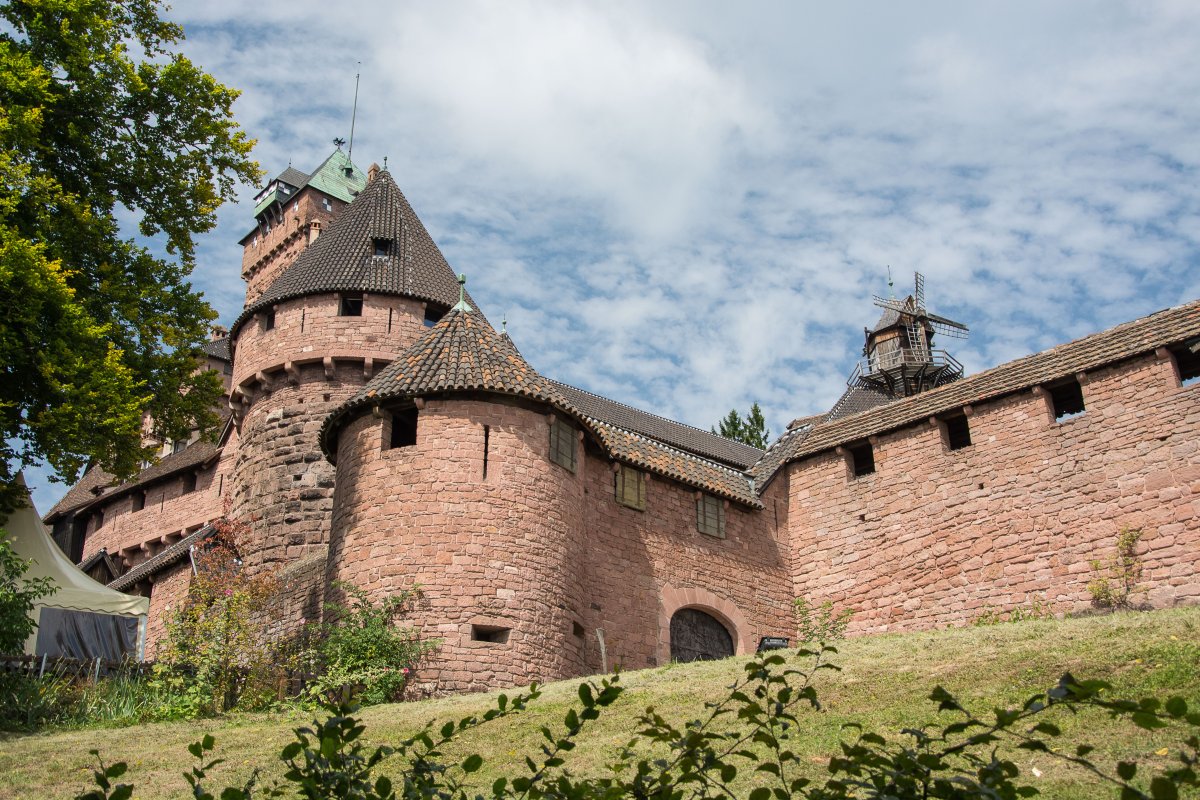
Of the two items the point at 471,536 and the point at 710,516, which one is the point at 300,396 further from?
the point at 471,536

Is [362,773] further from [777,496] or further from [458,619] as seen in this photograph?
[777,496]

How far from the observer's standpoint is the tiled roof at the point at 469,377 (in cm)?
1934

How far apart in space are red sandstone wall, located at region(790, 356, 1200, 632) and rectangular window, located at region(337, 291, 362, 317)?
10.9 meters

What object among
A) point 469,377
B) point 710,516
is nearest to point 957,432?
point 710,516

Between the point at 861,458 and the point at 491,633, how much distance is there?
1006 cm

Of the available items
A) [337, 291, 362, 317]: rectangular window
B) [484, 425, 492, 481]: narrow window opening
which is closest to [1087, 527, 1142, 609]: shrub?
[484, 425, 492, 481]: narrow window opening

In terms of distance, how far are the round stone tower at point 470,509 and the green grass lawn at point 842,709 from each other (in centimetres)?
227

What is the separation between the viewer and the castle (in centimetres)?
1867

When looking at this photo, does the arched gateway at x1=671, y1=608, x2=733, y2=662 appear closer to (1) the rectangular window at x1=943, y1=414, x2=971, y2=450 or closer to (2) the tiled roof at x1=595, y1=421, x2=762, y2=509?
(2) the tiled roof at x1=595, y1=421, x2=762, y2=509

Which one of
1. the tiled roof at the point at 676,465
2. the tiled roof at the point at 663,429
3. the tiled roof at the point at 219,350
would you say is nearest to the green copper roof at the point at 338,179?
the tiled roof at the point at 219,350

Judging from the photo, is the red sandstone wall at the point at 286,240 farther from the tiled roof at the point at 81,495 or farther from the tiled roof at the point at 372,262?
the tiled roof at the point at 372,262

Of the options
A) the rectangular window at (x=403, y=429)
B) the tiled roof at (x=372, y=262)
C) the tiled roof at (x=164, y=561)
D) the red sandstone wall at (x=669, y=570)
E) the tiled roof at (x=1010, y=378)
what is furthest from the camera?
the tiled roof at (x=164, y=561)

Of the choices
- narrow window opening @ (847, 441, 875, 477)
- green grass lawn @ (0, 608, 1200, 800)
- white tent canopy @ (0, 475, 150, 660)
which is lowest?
green grass lawn @ (0, 608, 1200, 800)

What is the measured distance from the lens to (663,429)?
121ft
